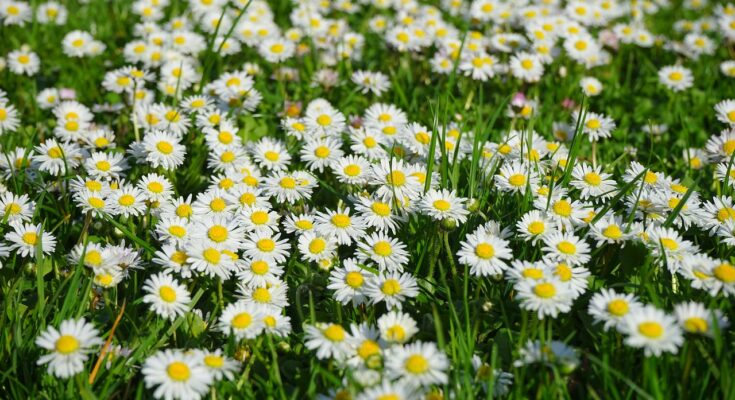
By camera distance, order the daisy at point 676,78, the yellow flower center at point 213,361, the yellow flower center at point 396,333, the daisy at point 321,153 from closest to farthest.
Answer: the yellow flower center at point 213,361
the yellow flower center at point 396,333
the daisy at point 321,153
the daisy at point 676,78

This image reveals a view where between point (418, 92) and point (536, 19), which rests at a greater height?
point (536, 19)

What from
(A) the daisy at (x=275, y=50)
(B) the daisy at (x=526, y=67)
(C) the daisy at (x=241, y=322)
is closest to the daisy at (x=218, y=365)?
(C) the daisy at (x=241, y=322)

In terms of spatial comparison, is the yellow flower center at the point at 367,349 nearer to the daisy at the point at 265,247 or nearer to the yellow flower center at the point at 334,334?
the yellow flower center at the point at 334,334

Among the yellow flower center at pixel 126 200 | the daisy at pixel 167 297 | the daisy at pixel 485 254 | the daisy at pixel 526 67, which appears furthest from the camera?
the daisy at pixel 526 67

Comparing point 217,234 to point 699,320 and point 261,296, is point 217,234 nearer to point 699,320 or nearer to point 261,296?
point 261,296

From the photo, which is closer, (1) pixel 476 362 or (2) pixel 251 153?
(1) pixel 476 362

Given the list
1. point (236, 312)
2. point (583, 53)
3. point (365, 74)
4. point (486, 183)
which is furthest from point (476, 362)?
point (583, 53)

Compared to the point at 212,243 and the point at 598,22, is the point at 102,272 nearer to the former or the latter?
the point at 212,243

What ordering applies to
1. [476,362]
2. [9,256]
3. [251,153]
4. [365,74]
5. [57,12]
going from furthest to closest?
1. [57,12]
2. [365,74]
3. [251,153]
4. [9,256]
5. [476,362]
